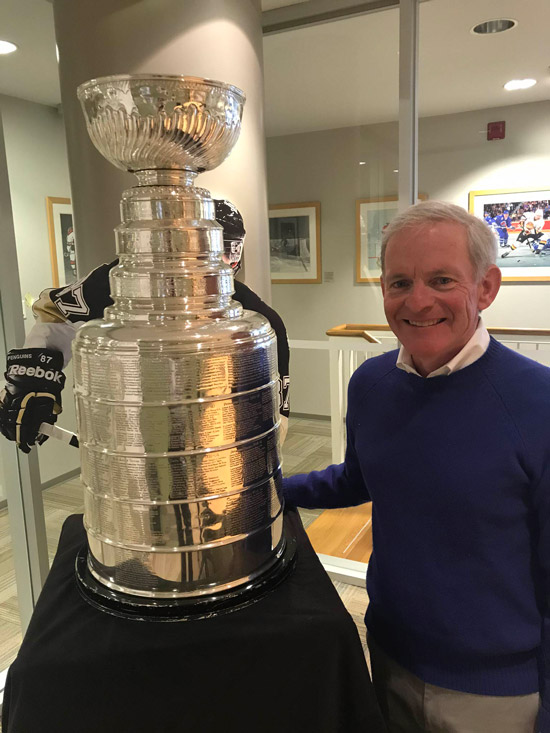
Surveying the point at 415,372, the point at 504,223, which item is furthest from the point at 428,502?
the point at 504,223

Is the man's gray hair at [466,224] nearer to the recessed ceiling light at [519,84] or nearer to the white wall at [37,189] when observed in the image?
the white wall at [37,189]

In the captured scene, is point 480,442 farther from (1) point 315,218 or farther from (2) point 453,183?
(2) point 453,183

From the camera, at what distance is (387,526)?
3.09 feet

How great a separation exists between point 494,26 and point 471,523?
2334mm

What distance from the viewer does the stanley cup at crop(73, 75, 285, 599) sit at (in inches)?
23.4

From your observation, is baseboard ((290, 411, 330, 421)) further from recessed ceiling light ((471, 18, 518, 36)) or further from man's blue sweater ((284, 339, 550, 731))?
man's blue sweater ((284, 339, 550, 731))

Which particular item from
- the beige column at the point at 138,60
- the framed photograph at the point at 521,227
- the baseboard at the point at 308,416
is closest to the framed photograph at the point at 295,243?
the baseboard at the point at 308,416

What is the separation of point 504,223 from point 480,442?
291 centimetres

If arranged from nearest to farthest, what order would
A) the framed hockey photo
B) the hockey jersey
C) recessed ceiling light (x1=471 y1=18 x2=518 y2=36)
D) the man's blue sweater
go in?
the man's blue sweater
the hockey jersey
recessed ceiling light (x1=471 y1=18 x2=518 y2=36)
the framed hockey photo

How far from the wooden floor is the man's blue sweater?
3.87 feet

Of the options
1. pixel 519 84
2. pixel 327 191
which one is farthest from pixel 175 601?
pixel 519 84

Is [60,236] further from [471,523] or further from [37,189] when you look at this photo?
[471,523]

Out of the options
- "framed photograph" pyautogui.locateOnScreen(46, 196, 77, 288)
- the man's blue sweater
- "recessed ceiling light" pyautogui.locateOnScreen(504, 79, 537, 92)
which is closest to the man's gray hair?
the man's blue sweater

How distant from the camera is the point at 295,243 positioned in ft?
10.9
